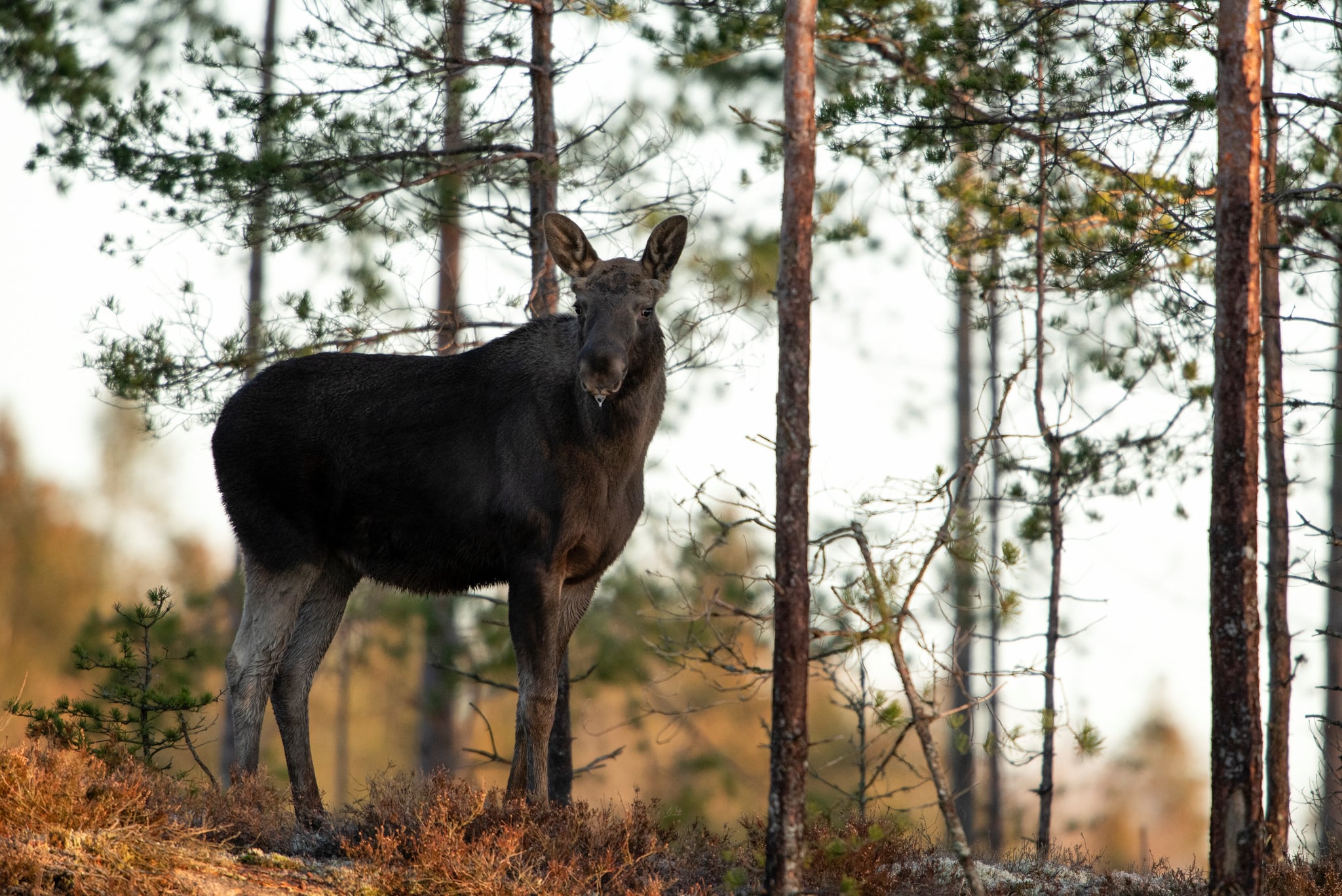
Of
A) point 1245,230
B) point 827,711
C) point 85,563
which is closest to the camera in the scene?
point 1245,230

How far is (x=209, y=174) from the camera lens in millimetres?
10375

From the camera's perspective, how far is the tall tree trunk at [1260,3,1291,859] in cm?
971

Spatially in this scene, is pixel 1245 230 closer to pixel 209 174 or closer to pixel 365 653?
pixel 209 174

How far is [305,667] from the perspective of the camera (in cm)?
867

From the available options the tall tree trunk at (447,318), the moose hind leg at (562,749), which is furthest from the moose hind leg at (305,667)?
the moose hind leg at (562,749)

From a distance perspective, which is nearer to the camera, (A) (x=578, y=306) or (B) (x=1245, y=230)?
(B) (x=1245, y=230)

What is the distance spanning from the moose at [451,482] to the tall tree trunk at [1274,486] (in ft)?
17.7

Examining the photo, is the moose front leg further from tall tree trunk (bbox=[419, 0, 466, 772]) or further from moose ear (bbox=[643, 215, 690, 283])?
tall tree trunk (bbox=[419, 0, 466, 772])

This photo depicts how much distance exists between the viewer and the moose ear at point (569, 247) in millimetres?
7961

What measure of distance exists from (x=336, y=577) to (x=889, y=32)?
23.6ft

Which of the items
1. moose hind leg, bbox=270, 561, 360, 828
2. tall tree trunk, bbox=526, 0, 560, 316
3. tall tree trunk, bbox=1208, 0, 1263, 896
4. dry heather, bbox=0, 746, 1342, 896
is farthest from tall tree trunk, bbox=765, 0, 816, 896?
tall tree trunk, bbox=526, 0, 560, 316

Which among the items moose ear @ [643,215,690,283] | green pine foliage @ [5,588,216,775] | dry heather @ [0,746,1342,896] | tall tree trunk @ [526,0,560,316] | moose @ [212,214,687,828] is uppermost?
tall tree trunk @ [526,0,560,316]

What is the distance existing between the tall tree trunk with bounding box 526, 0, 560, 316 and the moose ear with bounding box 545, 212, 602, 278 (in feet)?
8.40

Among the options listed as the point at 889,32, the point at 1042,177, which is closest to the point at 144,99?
the point at 889,32
